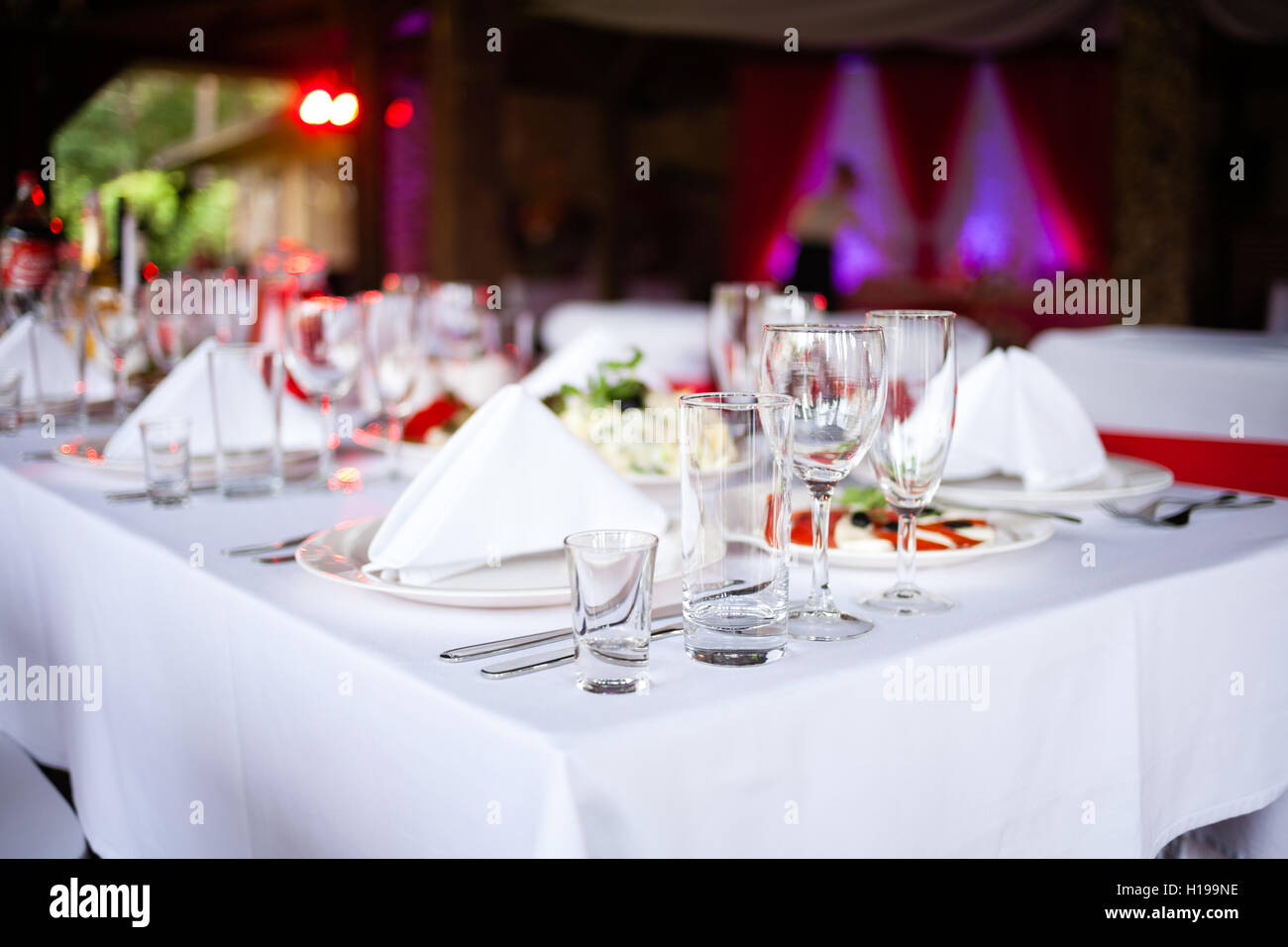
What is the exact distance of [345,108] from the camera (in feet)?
26.3

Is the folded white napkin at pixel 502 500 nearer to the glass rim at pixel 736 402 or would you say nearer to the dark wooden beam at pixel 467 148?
the glass rim at pixel 736 402

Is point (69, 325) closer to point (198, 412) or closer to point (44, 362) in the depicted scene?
point (44, 362)

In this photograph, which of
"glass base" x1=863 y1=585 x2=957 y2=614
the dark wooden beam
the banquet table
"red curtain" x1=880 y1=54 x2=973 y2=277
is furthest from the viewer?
"red curtain" x1=880 y1=54 x2=973 y2=277

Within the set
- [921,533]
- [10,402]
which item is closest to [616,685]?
[921,533]

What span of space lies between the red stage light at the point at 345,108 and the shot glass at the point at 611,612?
24.4ft

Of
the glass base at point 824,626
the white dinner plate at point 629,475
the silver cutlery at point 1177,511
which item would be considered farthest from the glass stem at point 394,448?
the silver cutlery at point 1177,511

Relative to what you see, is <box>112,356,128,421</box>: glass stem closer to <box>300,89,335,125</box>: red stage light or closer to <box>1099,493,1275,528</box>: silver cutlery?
<box>1099,493,1275,528</box>: silver cutlery

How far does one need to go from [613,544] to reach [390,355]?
72 cm

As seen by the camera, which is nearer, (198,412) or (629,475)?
(629,475)

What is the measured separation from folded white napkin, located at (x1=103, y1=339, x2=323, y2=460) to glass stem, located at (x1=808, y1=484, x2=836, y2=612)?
841mm

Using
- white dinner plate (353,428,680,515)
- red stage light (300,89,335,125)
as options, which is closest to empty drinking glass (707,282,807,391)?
white dinner plate (353,428,680,515)

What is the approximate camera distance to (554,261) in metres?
12.0

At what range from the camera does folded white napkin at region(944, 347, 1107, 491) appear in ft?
4.29
